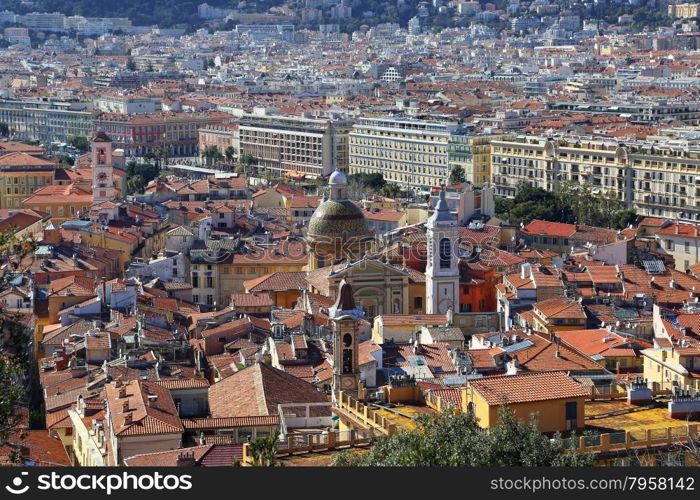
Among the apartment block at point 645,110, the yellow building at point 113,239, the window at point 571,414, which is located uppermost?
the window at point 571,414

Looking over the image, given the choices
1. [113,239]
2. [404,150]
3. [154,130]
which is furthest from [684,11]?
[113,239]

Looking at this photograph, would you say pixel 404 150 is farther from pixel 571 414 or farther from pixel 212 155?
pixel 571 414

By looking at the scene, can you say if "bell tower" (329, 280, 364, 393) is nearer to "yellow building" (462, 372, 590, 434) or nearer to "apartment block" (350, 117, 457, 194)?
"yellow building" (462, 372, 590, 434)

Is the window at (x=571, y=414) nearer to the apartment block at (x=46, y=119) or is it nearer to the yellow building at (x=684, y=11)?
the apartment block at (x=46, y=119)

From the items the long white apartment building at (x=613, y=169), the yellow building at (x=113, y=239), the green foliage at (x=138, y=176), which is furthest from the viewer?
the green foliage at (x=138, y=176)

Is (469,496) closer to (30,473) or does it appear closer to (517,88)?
(30,473)

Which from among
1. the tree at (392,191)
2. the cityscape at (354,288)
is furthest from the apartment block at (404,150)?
the tree at (392,191)

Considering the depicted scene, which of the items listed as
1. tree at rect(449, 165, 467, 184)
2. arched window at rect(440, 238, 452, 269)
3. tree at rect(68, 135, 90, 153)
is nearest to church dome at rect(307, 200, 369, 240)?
arched window at rect(440, 238, 452, 269)
